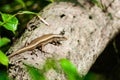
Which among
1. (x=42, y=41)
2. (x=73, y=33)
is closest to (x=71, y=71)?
(x=42, y=41)

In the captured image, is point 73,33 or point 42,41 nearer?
point 42,41

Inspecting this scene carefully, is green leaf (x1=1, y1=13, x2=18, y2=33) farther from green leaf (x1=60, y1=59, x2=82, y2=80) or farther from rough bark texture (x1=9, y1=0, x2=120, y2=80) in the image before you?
green leaf (x1=60, y1=59, x2=82, y2=80)

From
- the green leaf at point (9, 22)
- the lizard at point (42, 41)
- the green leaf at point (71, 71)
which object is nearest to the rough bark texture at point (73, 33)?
the lizard at point (42, 41)

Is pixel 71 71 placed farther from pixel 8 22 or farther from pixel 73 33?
pixel 73 33

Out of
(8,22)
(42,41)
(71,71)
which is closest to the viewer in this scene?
(71,71)

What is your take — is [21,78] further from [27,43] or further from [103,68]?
[103,68]

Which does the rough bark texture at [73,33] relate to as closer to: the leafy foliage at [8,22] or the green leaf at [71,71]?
the leafy foliage at [8,22]

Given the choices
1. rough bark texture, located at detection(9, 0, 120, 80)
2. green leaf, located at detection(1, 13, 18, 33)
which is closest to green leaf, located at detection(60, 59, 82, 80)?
rough bark texture, located at detection(9, 0, 120, 80)
